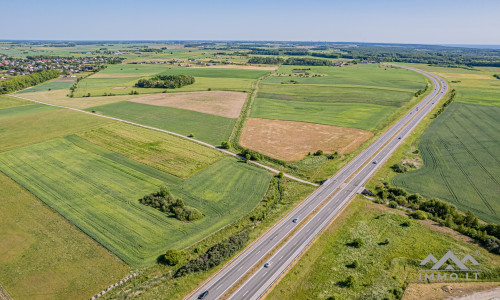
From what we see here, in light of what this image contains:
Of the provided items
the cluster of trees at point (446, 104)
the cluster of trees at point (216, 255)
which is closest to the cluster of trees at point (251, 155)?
the cluster of trees at point (216, 255)

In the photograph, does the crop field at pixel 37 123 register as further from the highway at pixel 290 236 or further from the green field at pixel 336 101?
the highway at pixel 290 236

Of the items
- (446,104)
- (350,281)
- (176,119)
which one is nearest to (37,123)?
(176,119)

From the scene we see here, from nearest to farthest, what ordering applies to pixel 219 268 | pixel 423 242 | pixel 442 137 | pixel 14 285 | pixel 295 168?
pixel 14 285, pixel 219 268, pixel 423 242, pixel 295 168, pixel 442 137

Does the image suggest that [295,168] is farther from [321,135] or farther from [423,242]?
[423,242]

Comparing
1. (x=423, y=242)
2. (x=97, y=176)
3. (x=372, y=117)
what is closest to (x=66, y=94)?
(x=97, y=176)

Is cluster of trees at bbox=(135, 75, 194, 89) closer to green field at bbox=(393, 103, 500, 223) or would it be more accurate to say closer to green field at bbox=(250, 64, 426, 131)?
green field at bbox=(250, 64, 426, 131)

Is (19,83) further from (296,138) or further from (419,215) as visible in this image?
(419,215)

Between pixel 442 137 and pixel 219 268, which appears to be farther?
pixel 442 137
